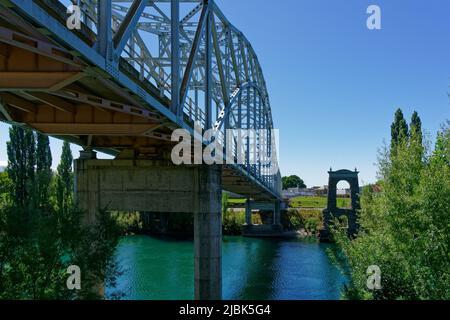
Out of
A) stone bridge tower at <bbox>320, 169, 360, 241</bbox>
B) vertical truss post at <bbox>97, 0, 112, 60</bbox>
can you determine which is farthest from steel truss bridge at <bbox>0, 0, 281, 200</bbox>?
stone bridge tower at <bbox>320, 169, 360, 241</bbox>

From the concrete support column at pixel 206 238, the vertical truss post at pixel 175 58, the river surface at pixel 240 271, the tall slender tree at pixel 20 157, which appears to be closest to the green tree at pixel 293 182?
the river surface at pixel 240 271

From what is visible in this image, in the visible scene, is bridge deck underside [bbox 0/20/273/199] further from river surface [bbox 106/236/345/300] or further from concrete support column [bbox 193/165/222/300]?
river surface [bbox 106/236/345/300]

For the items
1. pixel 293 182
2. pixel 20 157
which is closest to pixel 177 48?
pixel 20 157

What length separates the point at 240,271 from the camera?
38625 millimetres

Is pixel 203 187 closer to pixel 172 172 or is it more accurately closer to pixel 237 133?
pixel 172 172

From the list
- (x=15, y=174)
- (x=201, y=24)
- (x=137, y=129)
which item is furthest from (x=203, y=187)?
(x=15, y=174)

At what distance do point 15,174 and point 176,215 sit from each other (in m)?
26.4

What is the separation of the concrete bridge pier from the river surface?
2690 millimetres

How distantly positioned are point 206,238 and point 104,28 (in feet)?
43.5

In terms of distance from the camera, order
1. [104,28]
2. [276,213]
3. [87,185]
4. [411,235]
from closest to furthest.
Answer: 1. [104,28]
2. [411,235]
3. [87,185]
4. [276,213]

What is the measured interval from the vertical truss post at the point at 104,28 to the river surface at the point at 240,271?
1236cm

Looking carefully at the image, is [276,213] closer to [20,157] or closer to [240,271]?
[240,271]

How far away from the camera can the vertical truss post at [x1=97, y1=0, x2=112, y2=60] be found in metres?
8.68

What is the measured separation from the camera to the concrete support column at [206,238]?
19.7m
